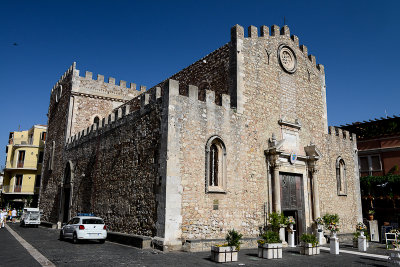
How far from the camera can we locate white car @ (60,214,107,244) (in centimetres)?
1399

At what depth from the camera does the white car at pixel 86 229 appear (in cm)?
1399

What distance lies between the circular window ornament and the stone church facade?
7 cm

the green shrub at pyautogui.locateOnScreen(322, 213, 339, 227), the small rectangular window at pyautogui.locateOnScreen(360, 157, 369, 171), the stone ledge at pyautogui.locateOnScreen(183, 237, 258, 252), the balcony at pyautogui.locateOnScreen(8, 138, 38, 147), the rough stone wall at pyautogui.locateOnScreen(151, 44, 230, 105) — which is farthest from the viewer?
the balcony at pyautogui.locateOnScreen(8, 138, 38, 147)

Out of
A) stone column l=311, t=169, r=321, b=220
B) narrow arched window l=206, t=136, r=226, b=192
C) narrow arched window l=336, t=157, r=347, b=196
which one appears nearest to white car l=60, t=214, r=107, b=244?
narrow arched window l=206, t=136, r=226, b=192

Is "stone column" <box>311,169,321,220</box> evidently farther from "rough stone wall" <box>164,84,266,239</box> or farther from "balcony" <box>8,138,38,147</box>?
"balcony" <box>8,138,38,147</box>

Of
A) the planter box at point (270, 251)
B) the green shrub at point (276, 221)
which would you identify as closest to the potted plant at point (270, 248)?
the planter box at point (270, 251)

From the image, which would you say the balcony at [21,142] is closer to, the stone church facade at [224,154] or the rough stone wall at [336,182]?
the stone church facade at [224,154]

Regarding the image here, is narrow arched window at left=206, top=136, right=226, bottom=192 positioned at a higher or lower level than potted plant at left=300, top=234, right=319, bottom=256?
higher

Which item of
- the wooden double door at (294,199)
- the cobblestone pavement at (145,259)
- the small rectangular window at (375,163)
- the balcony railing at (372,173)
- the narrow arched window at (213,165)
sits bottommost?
the cobblestone pavement at (145,259)

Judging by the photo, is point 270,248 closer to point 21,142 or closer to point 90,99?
point 90,99

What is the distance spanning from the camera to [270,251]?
36.1ft

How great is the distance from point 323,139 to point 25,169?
34.7m

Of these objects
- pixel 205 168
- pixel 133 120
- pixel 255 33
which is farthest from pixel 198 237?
pixel 255 33

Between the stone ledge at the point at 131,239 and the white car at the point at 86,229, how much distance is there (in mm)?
522
